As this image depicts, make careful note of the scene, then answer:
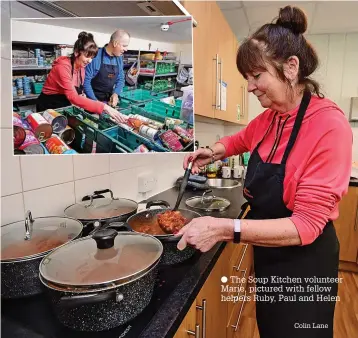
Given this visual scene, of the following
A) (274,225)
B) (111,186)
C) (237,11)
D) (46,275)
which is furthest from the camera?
(237,11)

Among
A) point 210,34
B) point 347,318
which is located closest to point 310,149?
point 210,34

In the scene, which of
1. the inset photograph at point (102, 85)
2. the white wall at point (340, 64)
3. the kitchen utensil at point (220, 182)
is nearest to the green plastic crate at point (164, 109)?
the inset photograph at point (102, 85)

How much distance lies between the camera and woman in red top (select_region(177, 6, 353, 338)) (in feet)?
2.26

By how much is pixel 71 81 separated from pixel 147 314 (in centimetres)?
57

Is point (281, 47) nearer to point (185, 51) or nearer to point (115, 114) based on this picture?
point (185, 51)

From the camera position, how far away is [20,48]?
604 mm

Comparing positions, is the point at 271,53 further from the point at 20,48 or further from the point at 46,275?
the point at 46,275

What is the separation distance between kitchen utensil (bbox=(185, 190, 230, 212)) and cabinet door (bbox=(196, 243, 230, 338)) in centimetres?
27

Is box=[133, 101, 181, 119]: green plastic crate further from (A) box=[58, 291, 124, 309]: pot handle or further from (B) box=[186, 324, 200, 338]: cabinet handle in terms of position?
(B) box=[186, 324, 200, 338]: cabinet handle

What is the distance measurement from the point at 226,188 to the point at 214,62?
0.87m

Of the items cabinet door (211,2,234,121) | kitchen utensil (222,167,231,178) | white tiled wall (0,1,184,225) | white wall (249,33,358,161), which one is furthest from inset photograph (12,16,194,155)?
white wall (249,33,358,161)

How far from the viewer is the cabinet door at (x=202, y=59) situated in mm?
1323


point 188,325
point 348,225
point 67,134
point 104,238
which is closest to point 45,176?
point 67,134

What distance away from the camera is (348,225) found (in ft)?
8.02
